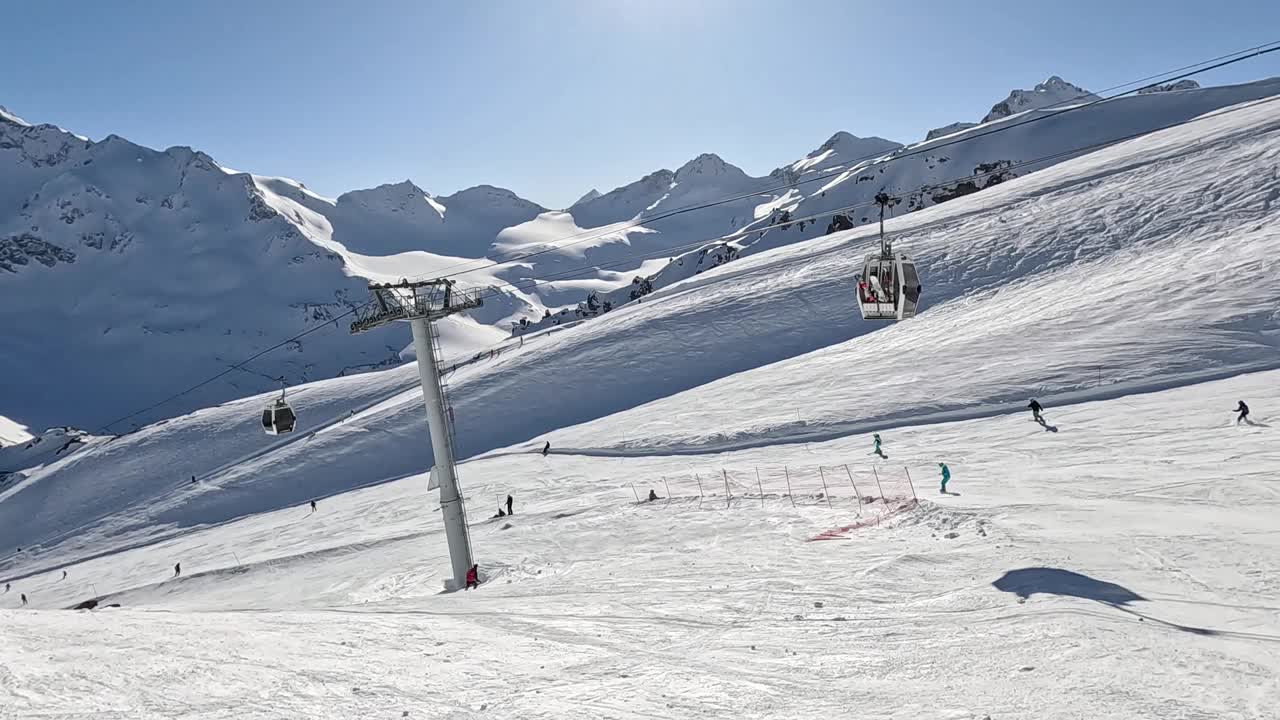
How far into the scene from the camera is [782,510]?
25.4 metres

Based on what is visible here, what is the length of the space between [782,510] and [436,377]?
40.5 ft

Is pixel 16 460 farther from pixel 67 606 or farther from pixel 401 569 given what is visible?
pixel 401 569

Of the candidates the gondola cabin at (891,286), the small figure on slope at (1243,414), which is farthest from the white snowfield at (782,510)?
the gondola cabin at (891,286)

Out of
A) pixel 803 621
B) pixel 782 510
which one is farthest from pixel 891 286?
pixel 803 621

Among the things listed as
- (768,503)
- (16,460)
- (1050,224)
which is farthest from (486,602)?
(16,460)

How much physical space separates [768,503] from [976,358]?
995 inches

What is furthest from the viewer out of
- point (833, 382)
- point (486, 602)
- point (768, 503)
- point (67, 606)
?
point (833, 382)

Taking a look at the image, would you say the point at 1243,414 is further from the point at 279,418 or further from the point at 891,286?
the point at 279,418

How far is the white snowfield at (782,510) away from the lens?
9.94 meters

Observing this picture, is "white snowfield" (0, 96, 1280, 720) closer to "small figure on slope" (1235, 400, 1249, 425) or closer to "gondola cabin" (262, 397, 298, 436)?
"small figure on slope" (1235, 400, 1249, 425)

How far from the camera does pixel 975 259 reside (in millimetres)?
70000

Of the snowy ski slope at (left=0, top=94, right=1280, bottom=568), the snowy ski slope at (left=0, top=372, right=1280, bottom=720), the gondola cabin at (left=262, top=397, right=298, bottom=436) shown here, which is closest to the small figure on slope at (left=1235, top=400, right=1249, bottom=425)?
the snowy ski slope at (left=0, top=372, right=1280, bottom=720)

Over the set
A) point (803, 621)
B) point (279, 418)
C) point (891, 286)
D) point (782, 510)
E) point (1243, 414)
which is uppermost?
point (891, 286)

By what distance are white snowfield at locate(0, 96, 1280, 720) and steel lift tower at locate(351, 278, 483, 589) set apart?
1336 millimetres
